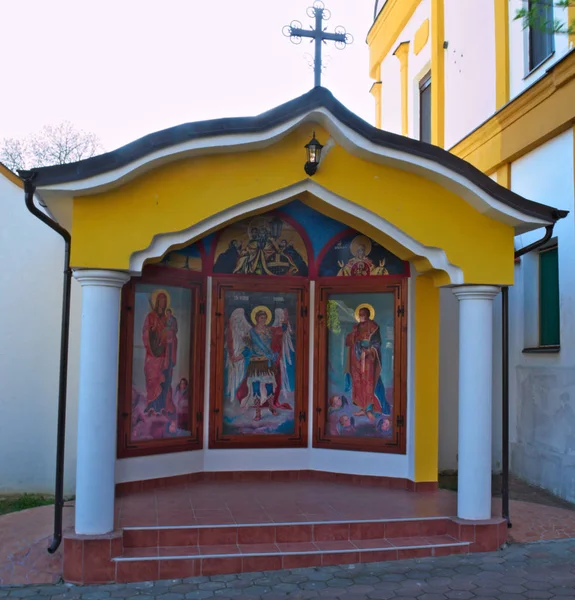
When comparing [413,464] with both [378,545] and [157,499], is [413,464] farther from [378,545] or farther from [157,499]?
[157,499]

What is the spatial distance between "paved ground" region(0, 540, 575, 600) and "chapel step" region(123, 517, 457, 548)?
37 cm

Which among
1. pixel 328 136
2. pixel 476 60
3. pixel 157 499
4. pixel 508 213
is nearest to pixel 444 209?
pixel 508 213

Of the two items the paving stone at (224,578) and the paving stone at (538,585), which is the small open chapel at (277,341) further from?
the paving stone at (538,585)

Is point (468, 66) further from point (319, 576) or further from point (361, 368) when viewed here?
point (319, 576)

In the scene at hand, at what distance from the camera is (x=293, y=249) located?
8500 mm

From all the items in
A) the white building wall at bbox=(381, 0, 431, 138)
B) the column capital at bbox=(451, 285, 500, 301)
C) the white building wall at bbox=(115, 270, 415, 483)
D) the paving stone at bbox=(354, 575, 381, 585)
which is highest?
the white building wall at bbox=(381, 0, 431, 138)

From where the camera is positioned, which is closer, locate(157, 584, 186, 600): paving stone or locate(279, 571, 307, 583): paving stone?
locate(157, 584, 186, 600): paving stone

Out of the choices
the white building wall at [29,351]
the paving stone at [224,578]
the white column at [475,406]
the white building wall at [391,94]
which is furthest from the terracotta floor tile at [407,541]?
the white building wall at [391,94]

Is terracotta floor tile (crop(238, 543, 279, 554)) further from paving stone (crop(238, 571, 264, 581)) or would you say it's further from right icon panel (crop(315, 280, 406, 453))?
right icon panel (crop(315, 280, 406, 453))

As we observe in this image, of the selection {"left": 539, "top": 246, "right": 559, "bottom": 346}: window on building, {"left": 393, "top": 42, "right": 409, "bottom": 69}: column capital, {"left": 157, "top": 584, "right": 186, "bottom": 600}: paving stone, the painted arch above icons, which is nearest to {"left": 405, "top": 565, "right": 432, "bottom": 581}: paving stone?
{"left": 157, "top": 584, "right": 186, "bottom": 600}: paving stone

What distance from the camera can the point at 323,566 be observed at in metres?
6.07

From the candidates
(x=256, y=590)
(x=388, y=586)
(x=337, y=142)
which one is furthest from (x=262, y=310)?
(x=388, y=586)

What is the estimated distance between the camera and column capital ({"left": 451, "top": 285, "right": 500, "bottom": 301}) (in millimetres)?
6684

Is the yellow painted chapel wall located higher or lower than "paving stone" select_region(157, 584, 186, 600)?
higher
